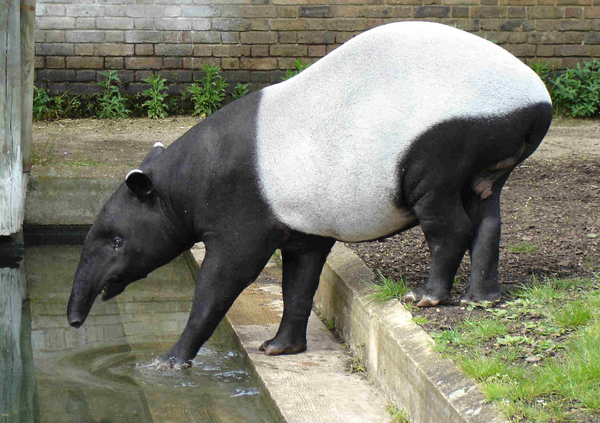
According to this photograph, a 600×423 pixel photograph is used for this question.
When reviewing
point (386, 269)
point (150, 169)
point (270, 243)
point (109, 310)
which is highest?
point (150, 169)

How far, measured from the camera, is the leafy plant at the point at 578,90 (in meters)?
10.6

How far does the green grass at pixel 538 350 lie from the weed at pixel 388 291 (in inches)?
20.6

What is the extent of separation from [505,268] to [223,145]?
1907 millimetres

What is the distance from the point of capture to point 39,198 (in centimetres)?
789

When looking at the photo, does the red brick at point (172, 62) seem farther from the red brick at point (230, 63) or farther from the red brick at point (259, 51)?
the red brick at point (259, 51)

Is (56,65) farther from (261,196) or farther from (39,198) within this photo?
(261,196)

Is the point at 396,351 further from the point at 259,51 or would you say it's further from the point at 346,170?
the point at 259,51

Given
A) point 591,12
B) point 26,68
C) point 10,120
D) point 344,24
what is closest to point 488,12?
point 591,12

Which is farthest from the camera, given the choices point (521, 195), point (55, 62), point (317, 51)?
point (317, 51)

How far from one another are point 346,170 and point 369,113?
302 mm

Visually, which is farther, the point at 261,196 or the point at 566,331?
the point at 261,196

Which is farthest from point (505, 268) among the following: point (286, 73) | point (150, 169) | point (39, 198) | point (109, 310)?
point (286, 73)

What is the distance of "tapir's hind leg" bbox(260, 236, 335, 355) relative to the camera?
473cm

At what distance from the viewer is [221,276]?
171 inches
